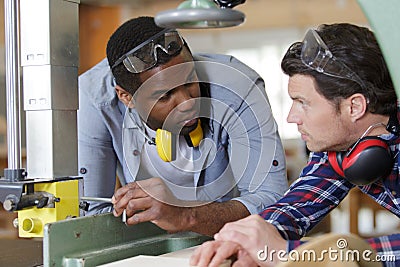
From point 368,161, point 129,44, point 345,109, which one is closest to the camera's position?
point 368,161

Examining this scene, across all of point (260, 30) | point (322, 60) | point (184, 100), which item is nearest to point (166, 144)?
point (184, 100)

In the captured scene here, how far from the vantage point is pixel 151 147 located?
187cm

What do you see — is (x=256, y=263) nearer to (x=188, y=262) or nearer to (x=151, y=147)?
(x=188, y=262)

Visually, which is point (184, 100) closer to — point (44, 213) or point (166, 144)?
point (166, 144)

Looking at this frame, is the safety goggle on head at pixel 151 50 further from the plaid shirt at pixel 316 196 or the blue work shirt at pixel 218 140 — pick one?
the plaid shirt at pixel 316 196

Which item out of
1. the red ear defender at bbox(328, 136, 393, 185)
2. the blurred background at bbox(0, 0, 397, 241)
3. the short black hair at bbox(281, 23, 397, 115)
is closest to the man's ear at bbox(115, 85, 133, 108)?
the short black hair at bbox(281, 23, 397, 115)

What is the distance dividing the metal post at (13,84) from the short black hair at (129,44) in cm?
39

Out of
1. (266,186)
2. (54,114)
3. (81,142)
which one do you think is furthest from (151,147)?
(54,114)

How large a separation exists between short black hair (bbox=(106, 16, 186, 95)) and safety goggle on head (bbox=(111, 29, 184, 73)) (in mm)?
18

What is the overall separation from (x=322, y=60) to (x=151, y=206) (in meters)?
0.47

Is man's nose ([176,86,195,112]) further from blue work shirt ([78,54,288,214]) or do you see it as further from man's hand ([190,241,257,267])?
man's hand ([190,241,257,267])

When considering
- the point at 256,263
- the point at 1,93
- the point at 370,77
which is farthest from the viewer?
the point at 1,93

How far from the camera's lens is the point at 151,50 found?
1.66m

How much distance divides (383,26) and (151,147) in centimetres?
104
